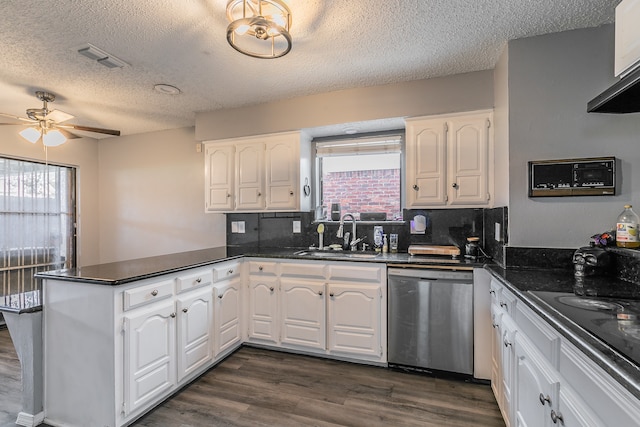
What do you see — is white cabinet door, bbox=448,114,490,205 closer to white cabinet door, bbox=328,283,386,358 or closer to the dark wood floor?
white cabinet door, bbox=328,283,386,358

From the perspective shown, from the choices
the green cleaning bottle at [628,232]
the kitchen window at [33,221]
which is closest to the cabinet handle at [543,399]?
the green cleaning bottle at [628,232]

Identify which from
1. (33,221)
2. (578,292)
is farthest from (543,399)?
(33,221)

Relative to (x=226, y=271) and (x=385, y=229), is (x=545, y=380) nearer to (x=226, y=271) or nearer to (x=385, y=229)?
(x=385, y=229)

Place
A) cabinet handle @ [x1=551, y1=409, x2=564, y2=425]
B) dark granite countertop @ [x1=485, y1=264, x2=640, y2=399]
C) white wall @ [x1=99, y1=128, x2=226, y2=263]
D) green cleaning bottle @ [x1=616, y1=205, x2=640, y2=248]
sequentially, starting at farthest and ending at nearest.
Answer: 1. white wall @ [x1=99, y1=128, x2=226, y2=263]
2. green cleaning bottle @ [x1=616, y1=205, x2=640, y2=248]
3. cabinet handle @ [x1=551, y1=409, x2=564, y2=425]
4. dark granite countertop @ [x1=485, y1=264, x2=640, y2=399]

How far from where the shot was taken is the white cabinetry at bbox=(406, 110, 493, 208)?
8.46ft

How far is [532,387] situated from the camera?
4.39 ft

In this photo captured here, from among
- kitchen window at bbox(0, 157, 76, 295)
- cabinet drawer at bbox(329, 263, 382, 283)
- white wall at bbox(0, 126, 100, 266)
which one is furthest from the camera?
white wall at bbox(0, 126, 100, 266)

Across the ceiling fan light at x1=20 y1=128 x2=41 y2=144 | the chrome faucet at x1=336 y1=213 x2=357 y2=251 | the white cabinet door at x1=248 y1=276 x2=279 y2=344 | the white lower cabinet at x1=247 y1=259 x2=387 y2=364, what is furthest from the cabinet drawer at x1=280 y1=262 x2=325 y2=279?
the ceiling fan light at x1=20 y1=128 x2=41 y2=144

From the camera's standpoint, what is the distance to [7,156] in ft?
11.8

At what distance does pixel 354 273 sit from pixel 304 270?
45 centimetres

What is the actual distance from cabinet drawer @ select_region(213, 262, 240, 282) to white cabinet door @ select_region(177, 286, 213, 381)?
129 mm

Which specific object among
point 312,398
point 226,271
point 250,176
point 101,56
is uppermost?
point 101,56

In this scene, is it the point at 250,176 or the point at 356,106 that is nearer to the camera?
the point at 356,106

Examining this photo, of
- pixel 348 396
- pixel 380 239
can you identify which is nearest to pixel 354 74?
pixel 380 239
